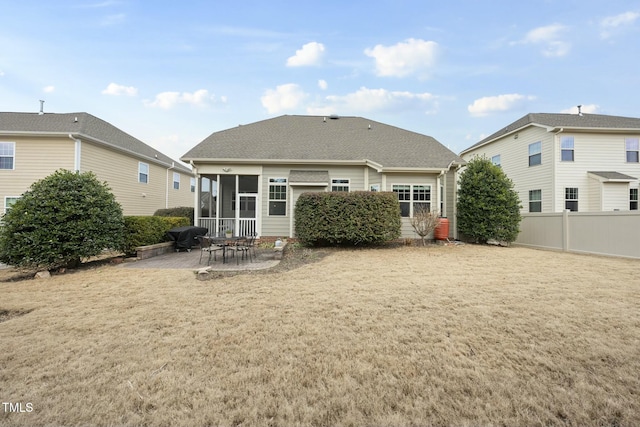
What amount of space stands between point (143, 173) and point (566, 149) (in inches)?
1035

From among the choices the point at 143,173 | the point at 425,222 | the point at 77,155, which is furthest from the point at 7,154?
the point at 425,222

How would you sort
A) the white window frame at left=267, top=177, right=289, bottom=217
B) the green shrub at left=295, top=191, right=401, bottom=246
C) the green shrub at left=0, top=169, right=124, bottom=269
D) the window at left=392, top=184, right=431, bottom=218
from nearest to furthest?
the green shrub at left=0, top=169, right=124, bottom=269
the green shrub at left=295, top=191, right=401, bottom=246
the window at left=392, top=184, right=431, bottom=218
the white window frame at left=267, top=177, right=289, bottom=217

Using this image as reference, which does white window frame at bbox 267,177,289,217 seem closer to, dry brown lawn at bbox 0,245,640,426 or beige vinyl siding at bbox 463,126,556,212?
dry brown lawn at bbox 0,245,640,426

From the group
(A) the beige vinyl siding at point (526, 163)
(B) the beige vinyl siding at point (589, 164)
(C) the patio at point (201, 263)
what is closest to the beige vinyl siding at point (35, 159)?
(C) the patio at point (201, 263)

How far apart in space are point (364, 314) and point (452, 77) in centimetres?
1733

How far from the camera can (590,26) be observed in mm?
11641

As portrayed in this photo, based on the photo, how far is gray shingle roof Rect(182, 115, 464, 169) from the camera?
12.9 m

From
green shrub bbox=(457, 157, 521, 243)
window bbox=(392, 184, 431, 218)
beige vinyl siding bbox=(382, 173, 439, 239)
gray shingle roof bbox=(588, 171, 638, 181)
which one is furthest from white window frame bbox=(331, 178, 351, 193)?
gray shingle roof bbox=(588, 171, 638, 181)

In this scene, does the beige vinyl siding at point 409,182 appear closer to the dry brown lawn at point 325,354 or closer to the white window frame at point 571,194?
the dry brown lawn at point 325,354

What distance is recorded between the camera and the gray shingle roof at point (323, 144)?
42.3ft

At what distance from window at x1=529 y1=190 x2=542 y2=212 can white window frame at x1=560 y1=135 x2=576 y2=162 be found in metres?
2.23

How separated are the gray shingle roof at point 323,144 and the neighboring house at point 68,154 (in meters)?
5.45

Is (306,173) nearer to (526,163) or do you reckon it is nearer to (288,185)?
(288,185)

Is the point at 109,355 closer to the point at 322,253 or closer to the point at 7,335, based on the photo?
the point at 7,335
